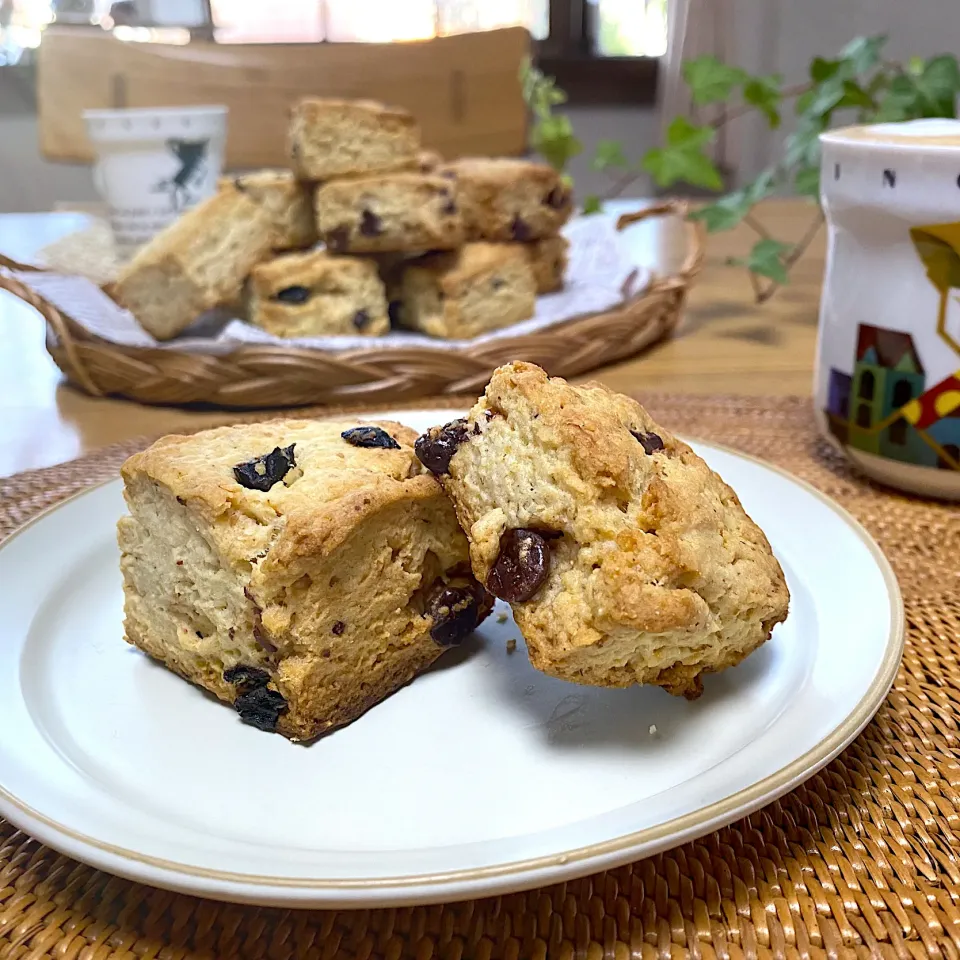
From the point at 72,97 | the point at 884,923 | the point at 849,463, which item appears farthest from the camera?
the point at 72,97

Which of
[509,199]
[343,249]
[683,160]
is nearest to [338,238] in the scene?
[343,249]

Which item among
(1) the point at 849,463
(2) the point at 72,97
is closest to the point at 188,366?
(1) the point at 849,463

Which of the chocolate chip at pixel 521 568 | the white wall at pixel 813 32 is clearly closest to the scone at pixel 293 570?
the chocolate chip at pixel 521 568

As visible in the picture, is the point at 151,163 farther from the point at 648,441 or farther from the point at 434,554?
the point at 648,441

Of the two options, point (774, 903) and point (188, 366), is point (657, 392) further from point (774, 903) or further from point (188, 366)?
point (774, 903)

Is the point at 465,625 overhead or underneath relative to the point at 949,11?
underneath

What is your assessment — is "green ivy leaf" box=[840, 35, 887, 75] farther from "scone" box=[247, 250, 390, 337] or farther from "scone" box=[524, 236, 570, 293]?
"scone" box=[247, 250, 390, 337]
